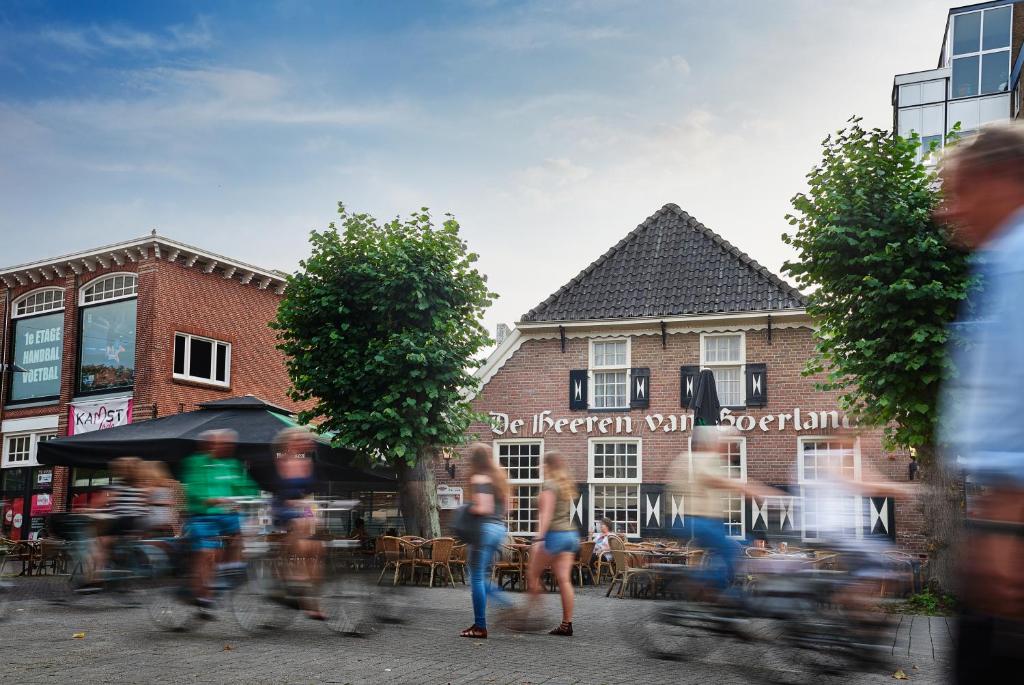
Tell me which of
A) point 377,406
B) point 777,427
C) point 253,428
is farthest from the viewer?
point 777,427

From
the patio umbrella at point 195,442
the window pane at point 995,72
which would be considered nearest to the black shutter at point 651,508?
the patio umbrella at point 195,442

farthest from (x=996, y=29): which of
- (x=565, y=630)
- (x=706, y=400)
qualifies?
(x=565, y=630)

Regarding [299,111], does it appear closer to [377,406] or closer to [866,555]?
[377,406]

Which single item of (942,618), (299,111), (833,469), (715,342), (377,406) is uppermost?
(299,111)

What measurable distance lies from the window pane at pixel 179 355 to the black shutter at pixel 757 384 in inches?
614

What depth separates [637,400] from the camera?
23078mm

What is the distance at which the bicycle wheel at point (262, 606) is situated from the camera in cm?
918

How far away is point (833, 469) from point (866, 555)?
0.70 metres

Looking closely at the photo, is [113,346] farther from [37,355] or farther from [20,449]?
[20,449]

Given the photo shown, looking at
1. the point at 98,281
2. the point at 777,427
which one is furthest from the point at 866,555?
the point at 98,281

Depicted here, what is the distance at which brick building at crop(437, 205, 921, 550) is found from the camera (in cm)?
2169

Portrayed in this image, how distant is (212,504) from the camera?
9453 millimetres

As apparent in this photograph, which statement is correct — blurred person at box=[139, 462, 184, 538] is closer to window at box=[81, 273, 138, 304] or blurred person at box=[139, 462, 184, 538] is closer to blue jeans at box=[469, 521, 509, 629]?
blue jeans at box=[469, 521, 509, 629]

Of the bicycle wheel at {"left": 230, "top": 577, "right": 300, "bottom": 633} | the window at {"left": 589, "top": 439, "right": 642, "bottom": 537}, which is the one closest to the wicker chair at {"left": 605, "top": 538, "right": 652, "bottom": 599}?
the window at {"left": 589, "top": 439, "right": 642, "bottom": 537}
